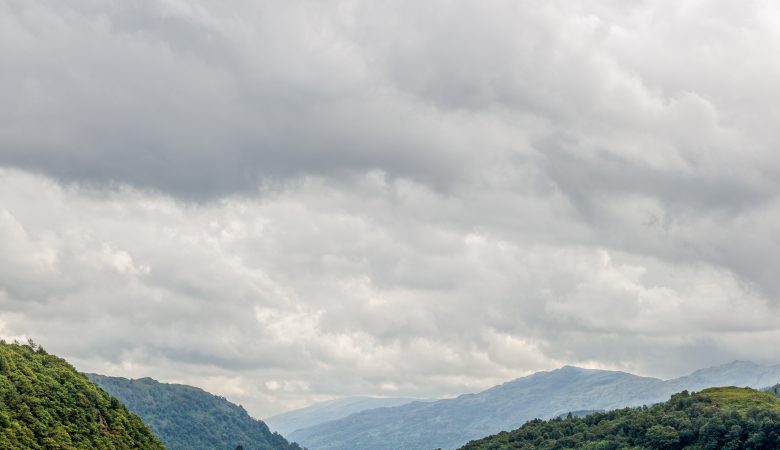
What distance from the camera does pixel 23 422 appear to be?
176 metres

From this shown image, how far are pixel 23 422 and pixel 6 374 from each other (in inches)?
649

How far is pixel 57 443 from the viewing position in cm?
17612

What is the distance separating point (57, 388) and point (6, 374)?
1280 cm

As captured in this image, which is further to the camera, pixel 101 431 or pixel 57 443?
pixel 101 431

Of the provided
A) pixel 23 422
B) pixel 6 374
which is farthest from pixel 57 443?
pixel 6 374

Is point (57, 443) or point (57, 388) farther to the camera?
point (57, 388)

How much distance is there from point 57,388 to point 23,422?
864 inches

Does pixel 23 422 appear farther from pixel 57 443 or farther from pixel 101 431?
pixel 101 431

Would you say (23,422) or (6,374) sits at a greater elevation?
(6,374)

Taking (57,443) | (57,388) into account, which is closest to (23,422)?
(57,443)

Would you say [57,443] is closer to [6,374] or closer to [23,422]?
[23,422]

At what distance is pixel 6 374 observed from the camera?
188m

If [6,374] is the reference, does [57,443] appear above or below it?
below

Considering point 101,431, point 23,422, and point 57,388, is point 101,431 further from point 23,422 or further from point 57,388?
point 23,422
